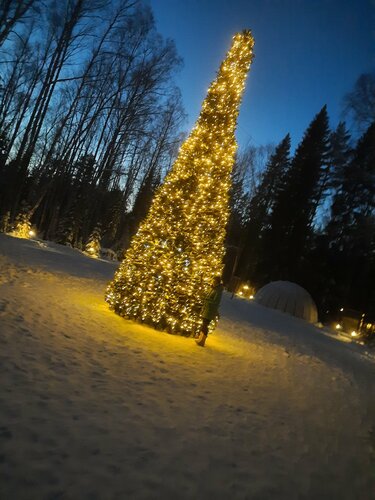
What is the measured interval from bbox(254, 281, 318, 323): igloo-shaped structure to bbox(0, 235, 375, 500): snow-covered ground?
18224 millimetres

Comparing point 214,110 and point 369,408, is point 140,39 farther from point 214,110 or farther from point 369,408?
point 369,408

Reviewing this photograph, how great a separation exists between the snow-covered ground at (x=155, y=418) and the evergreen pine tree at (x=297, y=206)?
89.8 ft

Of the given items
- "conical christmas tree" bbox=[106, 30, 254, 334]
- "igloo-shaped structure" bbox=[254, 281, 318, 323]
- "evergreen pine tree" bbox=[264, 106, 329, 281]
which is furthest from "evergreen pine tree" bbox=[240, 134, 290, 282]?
"conical christmas tree" bbox=[106, 30, 254, 334]

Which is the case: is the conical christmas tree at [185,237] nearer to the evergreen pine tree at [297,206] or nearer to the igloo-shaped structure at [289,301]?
the igloo-shaped structure at [289,301]

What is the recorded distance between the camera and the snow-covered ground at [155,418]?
320 cm

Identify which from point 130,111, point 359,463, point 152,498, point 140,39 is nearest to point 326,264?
point 130,111

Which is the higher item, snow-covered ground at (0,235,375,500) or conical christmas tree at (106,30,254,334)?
conical christmas tree at (106,30,254,334)

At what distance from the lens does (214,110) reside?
9906 mm


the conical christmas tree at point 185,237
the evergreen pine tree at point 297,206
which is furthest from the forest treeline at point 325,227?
the conical christmas tree at point 185,237

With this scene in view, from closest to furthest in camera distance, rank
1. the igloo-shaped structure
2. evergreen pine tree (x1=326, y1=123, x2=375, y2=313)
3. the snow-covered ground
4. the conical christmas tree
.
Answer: the snow-covered ground → the conical christmas tree → the igloo-shaped structure → evergreen pine tree (x1=326, y1=123, x2=375, y2=313)

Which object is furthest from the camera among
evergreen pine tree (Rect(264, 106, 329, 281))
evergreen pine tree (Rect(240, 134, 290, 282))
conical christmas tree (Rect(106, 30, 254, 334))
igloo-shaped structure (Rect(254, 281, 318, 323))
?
evergreen pine tree (Rect(240, 134, 290, 282))

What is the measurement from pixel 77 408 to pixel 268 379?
4789 millimetres

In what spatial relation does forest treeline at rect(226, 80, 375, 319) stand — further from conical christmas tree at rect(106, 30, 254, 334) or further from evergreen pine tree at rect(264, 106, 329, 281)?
conical christmas tree at rect(106, 30, 254, 334)

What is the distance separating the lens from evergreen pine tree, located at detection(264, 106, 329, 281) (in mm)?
36031
